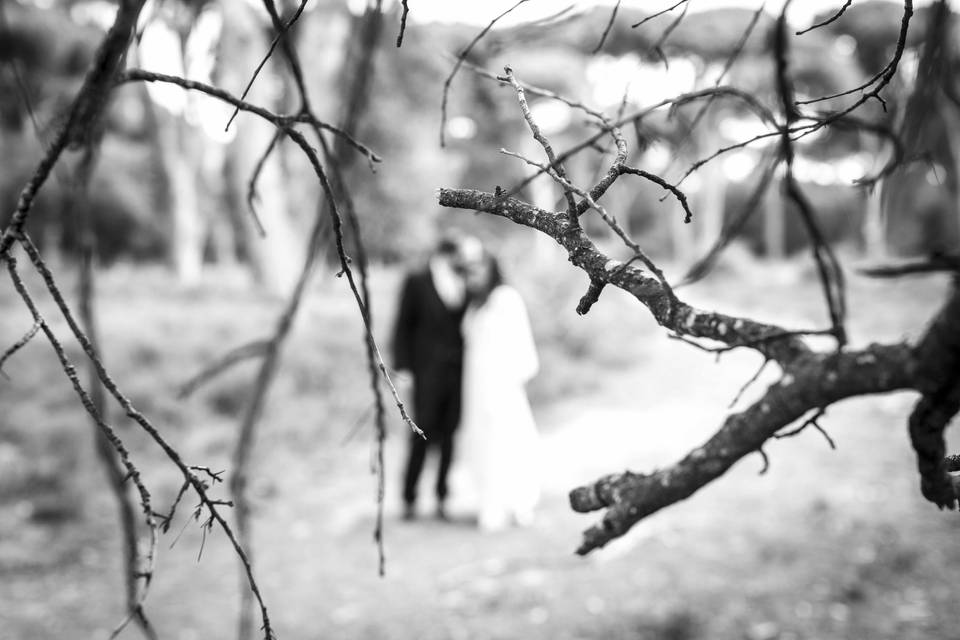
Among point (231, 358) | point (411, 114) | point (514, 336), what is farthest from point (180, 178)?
point (231, 358)

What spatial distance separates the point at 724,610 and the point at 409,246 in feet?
44.0

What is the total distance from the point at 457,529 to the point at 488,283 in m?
1.87

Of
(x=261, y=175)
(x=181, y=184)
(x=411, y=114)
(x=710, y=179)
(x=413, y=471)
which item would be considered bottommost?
(x=413, y=471)

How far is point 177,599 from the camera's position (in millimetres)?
3936

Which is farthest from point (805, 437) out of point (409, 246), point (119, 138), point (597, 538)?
point (119, 138)

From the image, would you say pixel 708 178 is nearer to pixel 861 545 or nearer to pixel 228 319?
pixel 228 319

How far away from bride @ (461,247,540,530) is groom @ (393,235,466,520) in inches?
3.9

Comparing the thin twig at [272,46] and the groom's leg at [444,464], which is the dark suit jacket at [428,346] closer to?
the groom's leg at [444,464]

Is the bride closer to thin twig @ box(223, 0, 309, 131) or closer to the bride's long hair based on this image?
the bride's long hair

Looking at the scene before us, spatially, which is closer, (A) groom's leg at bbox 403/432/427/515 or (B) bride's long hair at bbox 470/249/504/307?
(B) bride's long hair at bbox 470/249/504/307

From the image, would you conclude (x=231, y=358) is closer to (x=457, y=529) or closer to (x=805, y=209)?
(x=805, y=209)

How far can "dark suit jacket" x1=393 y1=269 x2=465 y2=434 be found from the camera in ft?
15.8

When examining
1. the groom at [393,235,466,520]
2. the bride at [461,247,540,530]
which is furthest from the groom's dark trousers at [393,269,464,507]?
the bride at [461,247,540,530]

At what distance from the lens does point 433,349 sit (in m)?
4.86
